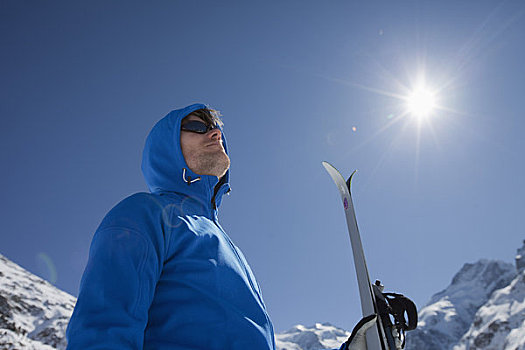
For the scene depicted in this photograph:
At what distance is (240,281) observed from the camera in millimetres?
2250

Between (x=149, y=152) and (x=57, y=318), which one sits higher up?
(x=149, y=152)

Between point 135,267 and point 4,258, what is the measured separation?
176262mm

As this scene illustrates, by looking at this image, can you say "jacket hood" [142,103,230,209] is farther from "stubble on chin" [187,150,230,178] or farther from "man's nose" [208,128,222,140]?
"man's nose" [208,128,222,140]

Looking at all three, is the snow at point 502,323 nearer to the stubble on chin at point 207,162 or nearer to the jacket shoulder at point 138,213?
the stubble on chin at point 207,162

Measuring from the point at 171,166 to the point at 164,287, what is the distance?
4.31ft

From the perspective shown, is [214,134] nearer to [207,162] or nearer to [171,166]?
→ [207,162]

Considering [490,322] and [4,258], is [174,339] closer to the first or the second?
[490,322]

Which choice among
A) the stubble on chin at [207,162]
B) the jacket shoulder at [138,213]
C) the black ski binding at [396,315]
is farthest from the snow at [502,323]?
the jacket shoulder at [138,213]

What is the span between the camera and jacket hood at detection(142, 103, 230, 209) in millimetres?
2982

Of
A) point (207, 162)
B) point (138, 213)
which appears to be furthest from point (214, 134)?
point (138, 213)

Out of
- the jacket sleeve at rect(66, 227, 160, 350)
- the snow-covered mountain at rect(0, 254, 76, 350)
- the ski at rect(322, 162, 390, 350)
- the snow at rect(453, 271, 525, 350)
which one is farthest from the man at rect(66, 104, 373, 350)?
the snow at rect(453, 271, 525, 350)

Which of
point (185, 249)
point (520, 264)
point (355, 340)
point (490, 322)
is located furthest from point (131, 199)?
point (520, 264)

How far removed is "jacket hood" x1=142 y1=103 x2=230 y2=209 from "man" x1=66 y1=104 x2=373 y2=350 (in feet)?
0.99

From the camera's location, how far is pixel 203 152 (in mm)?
3129
